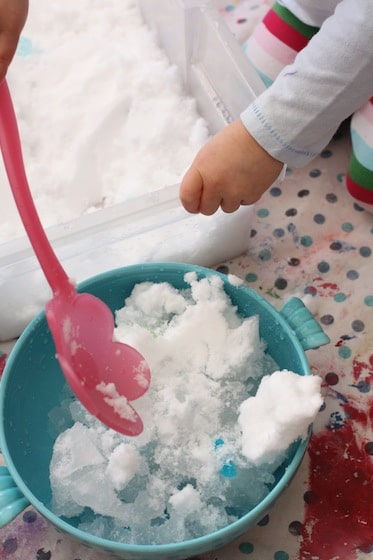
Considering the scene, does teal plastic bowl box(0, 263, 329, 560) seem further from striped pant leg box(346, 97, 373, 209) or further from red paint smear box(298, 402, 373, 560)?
striped pant leg box(346, 97, 373, 209)

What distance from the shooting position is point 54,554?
604 millimetres

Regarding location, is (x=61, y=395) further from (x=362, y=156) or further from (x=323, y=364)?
(x=362, y=156)

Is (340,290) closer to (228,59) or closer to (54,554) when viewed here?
(228,59)

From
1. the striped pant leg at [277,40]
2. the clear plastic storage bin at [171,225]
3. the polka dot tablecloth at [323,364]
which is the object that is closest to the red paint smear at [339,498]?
the polka dot tablecloth at [323,364]

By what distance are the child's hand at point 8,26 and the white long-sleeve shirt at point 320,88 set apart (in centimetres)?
20

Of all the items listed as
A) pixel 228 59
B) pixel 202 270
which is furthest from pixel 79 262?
pixel 228 59

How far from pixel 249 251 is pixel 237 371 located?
20cm

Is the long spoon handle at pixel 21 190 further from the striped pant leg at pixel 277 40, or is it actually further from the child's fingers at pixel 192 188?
the striped pant leg at pixel 277 40

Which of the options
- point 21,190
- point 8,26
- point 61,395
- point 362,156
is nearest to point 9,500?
point 61,395

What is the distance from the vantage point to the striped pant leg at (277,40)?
32.0 inches

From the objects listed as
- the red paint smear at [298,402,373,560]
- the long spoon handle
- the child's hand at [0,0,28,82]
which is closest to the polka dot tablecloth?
the red paint smear at [298,402,373,560]

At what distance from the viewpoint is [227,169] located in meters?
0.57

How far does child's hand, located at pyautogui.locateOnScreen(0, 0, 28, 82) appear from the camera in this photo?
1.42 ft

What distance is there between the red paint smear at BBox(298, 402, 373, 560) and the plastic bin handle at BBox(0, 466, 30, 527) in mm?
239
